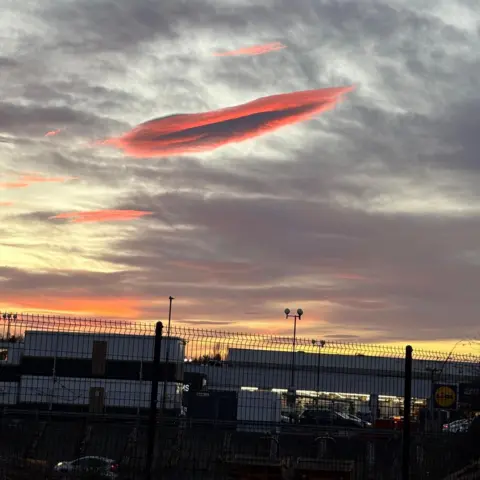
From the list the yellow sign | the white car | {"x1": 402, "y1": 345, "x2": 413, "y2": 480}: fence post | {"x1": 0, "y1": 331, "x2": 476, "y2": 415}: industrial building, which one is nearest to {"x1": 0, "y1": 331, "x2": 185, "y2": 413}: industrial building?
{"x1": 0, "y1": 331, "x2": 476, "y2": 415}: industrial building

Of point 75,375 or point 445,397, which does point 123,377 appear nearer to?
point 75,375

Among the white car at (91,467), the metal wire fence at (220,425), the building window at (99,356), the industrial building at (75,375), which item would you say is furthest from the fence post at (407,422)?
the building window at (99,356)

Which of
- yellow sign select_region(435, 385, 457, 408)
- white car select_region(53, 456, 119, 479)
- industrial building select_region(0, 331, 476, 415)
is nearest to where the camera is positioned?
white car select_region(53, 456, 119, 479)

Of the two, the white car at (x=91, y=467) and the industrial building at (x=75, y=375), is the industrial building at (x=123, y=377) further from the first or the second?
the white car at (x=91, y=467)

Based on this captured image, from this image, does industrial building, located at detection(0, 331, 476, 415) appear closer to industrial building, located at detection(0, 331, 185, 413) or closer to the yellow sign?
industrial building, located at detection(0, 331, 185, 413)

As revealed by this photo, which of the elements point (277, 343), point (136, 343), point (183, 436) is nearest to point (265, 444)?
point (183, 436)

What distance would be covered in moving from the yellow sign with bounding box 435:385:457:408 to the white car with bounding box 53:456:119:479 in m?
9.72

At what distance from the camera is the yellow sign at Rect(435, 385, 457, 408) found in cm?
2353

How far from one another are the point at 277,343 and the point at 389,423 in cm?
1052

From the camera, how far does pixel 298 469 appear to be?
18.5 metres

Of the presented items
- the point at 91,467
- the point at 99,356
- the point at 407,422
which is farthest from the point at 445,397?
the point at 91,467

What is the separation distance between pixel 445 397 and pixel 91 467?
34.9ft

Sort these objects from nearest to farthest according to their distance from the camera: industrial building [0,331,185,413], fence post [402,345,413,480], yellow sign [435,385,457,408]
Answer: fence post [402,345,413,480], industrial building [0,331,185,413], yellow sign [435,385,457,408]

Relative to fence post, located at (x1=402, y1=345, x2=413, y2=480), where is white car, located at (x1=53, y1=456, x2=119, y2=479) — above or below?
below
